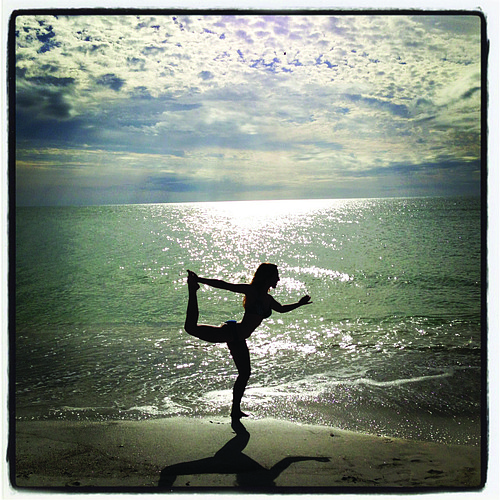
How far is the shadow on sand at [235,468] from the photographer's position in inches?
181

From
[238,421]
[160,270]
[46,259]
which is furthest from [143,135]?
[238,421]

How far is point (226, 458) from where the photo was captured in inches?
200

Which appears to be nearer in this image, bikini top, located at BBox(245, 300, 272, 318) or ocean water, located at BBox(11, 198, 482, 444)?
bikini top, located at BBox(245, 300, 272, 318)

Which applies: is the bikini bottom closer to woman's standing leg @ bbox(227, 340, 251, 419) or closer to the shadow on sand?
woman's standing leg @ bbox(227, 340, 251, 419)

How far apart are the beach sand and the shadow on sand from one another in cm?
1

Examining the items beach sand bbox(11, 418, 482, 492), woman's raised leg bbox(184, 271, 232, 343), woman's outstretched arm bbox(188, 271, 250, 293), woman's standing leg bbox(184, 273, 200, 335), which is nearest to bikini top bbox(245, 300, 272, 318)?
woman's outstretched arm bbox(188, 271, 250, 293)

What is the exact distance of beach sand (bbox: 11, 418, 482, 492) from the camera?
4629mm

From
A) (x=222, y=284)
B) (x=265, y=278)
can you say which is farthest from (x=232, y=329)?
(x=222, y=284)

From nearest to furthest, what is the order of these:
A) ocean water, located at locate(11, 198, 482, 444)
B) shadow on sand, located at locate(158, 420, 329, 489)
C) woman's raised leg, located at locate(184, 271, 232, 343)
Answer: shadow on sand, located at locate(158, 420, 329, 489)
woman's raised leg, located at locate(184, 271, 232, 343)
ocean water, located at locate(11, 198, 482, 444)

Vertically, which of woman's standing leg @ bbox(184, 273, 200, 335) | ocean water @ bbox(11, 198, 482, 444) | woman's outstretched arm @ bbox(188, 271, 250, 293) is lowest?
ocean water @ bbox(11, 198, 482, 444)

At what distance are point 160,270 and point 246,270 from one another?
266 inches

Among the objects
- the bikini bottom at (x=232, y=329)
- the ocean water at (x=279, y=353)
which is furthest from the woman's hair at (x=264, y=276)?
the ocean water at (x=279, y=353)

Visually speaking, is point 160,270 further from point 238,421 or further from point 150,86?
point 150,86

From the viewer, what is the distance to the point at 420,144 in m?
63.7
